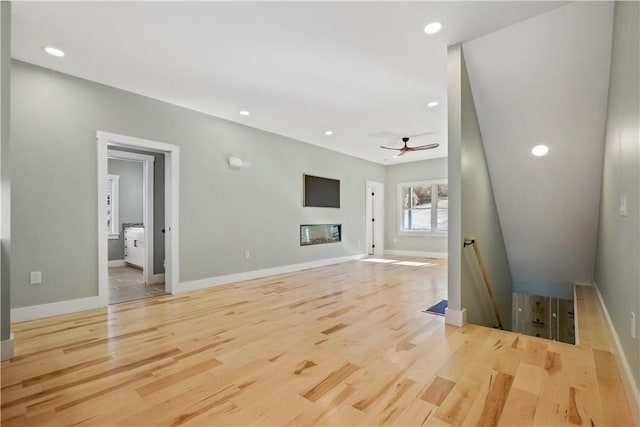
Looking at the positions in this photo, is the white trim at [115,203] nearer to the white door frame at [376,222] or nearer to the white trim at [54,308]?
the white trim at [54,308]

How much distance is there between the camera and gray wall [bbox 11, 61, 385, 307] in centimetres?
308

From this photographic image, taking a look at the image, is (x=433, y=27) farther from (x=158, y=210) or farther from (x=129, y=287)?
(x=129, y=287)

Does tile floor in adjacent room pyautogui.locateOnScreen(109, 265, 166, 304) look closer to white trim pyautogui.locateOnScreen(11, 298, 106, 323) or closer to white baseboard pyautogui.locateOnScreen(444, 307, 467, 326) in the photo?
white trim pyautogui.locateOnScreen(11, 298, 106, 323)

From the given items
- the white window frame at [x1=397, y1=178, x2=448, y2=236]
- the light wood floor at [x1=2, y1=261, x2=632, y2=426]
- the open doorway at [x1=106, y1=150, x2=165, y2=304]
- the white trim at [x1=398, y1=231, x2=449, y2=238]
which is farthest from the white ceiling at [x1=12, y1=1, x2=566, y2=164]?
the white trim at [x1=398, y1=231, x2=449, y2=238]

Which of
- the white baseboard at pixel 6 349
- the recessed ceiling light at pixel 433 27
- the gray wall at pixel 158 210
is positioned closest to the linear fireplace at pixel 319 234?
the gray wall at pixel 158 210

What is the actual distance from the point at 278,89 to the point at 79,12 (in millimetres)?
1923

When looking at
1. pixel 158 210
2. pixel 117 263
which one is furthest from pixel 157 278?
pixel 117 263

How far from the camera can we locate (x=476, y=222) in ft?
11.2

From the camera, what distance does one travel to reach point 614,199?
246 cm

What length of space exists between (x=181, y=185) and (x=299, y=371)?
10.5 feet

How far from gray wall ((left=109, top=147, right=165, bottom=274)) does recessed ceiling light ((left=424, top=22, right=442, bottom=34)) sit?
15.1ft

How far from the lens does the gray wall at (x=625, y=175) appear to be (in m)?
1.68

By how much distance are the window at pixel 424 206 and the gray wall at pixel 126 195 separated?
685 centimetres

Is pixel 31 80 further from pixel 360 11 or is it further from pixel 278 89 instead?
pixel 360 11
